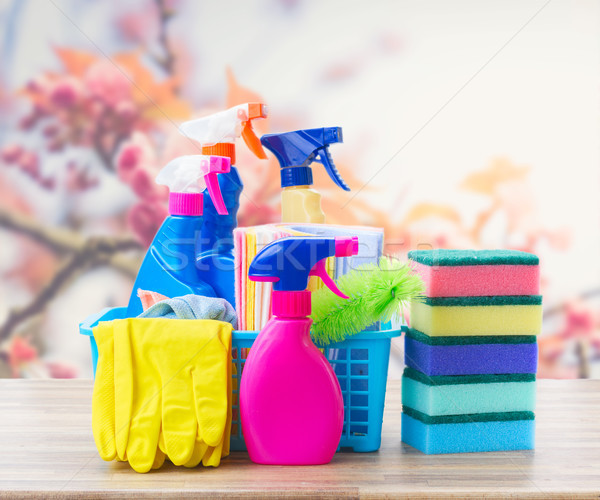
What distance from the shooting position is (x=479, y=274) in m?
0.74

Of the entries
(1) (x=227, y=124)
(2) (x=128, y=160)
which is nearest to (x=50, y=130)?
(2) (x=128, y=160)

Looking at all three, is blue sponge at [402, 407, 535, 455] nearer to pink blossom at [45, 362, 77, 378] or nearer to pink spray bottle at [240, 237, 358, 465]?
pink spray bottle at [240, 237, 358, 465]

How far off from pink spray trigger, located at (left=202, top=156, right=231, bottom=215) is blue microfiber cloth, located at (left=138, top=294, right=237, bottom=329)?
0.11m

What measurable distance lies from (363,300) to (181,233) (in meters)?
0.24

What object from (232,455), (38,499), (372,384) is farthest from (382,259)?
(38,499)

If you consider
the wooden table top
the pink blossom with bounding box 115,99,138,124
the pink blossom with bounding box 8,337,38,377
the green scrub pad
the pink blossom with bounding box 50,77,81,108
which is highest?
the pink blossom with bounding box 50,77,81,108

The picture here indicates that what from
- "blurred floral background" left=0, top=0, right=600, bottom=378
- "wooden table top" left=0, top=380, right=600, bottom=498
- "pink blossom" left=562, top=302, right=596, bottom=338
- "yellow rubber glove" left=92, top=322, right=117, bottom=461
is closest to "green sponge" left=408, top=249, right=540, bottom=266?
"wooden table top" left=0, top=380, right=600, bottom=498

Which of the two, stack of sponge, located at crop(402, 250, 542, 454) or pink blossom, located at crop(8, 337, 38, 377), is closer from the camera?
stack of sponge, located at crop(402, 250, 542, 454)

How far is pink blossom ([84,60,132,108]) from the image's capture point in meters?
1.66

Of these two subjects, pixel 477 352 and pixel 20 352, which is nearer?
pixel 477 352

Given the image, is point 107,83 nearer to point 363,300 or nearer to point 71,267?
point 71,267

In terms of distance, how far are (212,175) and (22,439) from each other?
0.38m

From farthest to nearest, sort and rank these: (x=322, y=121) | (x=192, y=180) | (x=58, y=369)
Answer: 1. (x=58, y=369)
2. (x=322, y=121)
3. (x=192, y=180)

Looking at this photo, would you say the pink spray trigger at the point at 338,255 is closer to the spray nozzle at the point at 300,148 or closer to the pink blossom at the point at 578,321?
the spray nozzle at the point at 300,148
